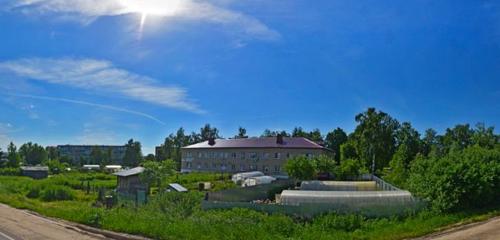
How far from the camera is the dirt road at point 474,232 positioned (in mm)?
12939

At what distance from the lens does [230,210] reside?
18.2m

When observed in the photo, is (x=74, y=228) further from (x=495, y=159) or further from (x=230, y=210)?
(x=495, y=159)

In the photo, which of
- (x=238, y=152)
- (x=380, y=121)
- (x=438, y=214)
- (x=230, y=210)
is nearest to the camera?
(x=438, y=214)

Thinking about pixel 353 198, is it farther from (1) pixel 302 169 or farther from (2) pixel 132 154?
(2) pixel 132 154

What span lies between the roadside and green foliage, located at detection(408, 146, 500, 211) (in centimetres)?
1090

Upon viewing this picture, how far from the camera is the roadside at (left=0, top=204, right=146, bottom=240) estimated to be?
15375 mm

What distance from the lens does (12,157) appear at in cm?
9138

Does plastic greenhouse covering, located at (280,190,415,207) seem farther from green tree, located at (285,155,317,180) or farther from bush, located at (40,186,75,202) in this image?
bush, located at (40,186,75,202)

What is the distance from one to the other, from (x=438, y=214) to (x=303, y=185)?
16179 millimetres

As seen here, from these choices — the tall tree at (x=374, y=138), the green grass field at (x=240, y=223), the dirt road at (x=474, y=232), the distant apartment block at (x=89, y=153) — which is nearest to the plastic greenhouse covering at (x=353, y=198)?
the green grass field at (x=240, y=223)

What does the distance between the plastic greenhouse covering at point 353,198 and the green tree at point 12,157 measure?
79389mm

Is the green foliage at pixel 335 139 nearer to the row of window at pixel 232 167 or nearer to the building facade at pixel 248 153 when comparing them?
the building facade at pixel 248 153

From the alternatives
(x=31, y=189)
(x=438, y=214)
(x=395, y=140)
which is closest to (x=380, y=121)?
(x=395, y=140)

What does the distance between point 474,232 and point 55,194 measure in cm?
2946
